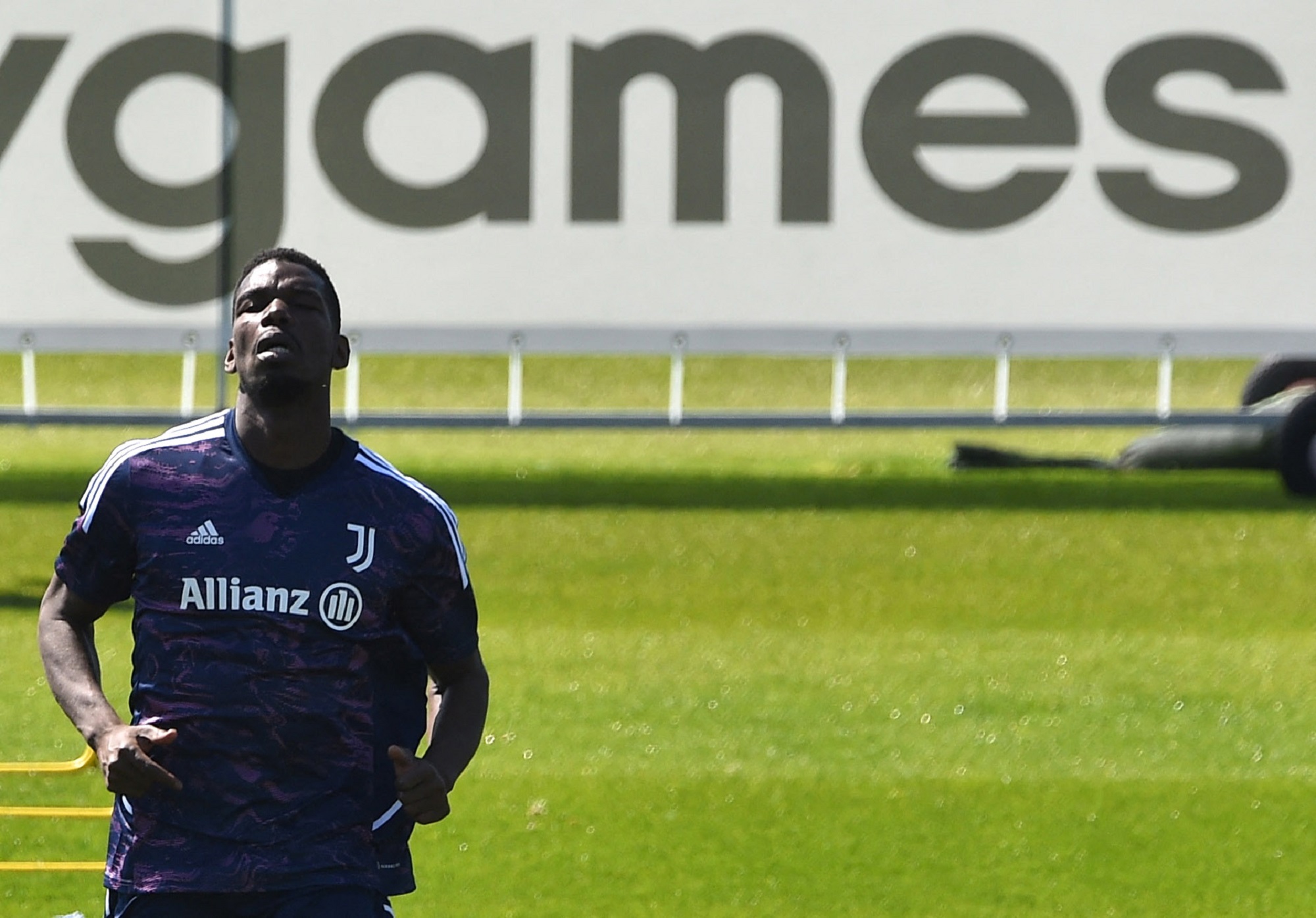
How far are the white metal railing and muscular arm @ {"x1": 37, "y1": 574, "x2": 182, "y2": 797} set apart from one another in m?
15.1

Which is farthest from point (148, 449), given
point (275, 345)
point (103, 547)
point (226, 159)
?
point (226, 159)

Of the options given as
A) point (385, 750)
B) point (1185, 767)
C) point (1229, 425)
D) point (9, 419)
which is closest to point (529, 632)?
point (1185, 767)

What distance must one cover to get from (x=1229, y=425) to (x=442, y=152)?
7332mm

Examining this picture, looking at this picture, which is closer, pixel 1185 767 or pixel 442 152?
pixel 1185 767

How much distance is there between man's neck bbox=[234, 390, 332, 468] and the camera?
368 centimetres

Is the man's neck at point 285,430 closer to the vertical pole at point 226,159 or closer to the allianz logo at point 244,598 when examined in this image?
the allianz logo at point 244,598

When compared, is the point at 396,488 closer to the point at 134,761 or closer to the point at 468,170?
the point at 134,761

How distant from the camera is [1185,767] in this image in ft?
28.1

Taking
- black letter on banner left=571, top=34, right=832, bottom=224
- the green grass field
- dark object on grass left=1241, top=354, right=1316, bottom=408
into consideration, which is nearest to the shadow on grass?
the green grass field

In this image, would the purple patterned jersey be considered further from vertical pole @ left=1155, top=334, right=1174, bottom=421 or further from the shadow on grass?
vertical pole @ left=1155, top=334, right=1174, bottom=421

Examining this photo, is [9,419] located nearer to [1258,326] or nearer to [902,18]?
[902,18]

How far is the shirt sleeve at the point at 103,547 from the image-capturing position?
3.73 metres

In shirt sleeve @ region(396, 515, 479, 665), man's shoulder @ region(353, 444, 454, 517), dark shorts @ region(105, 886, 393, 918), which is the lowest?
dark shorts @ region(105, 886, 393, 918)

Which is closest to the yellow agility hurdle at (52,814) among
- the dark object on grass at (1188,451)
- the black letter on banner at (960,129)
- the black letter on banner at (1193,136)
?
the black letter on banner at (960,129)
